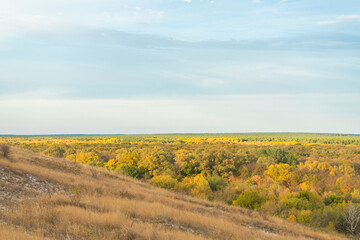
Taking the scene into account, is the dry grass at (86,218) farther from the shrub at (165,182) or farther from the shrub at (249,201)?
the shrub at (165,182)

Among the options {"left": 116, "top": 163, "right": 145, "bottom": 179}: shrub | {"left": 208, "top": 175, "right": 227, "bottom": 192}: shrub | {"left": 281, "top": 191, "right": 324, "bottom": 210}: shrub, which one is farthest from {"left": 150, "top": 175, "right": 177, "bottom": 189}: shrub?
{"left": 281, "top": 191, "right": 324, "bottom": 210}: shrub

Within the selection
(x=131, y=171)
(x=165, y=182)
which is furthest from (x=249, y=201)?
(x=131, y=171)

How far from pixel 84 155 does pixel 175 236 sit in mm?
44435

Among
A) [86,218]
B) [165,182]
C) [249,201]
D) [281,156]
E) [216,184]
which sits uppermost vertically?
[86,218]

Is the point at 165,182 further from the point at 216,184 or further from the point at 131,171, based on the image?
the point at 131,171

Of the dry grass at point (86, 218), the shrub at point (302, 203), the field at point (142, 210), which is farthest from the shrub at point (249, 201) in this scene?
the dry grass at point (86, 218)

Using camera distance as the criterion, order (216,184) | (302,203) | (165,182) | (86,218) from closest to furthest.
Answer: (86,218)
(302,203)
(165,182)
(216,184)

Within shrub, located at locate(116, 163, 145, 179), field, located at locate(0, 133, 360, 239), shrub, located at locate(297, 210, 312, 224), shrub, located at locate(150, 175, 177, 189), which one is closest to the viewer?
field, located at locate(0, 133, 360, 239)

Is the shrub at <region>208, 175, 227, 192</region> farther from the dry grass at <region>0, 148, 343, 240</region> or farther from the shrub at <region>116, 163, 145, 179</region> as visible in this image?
the dry grass at <region>0, 148, 343, 240</region>

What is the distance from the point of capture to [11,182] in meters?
11.2

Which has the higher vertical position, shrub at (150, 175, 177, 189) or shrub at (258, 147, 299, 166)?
shrub at (258, 147, 299, 166)

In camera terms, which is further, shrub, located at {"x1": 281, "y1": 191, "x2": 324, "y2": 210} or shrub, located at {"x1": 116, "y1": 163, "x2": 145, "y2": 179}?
shrub, located at {"x1": 116, "y1": 163, "x2": 145, "y2": 179}

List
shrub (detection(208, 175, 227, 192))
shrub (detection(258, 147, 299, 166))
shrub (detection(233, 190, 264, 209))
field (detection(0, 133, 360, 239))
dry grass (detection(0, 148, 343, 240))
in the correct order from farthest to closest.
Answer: shrub (detection(258, 147, 299, 166)), shrub (detection(208, 175, 227, 192)), shrub (detection(233, 190, 264, 209)), field (detection(0, 133, 360, 239)), dry grass (detection(0, 148, 343, 240))

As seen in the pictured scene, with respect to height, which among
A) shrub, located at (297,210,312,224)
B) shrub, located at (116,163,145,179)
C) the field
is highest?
the field
